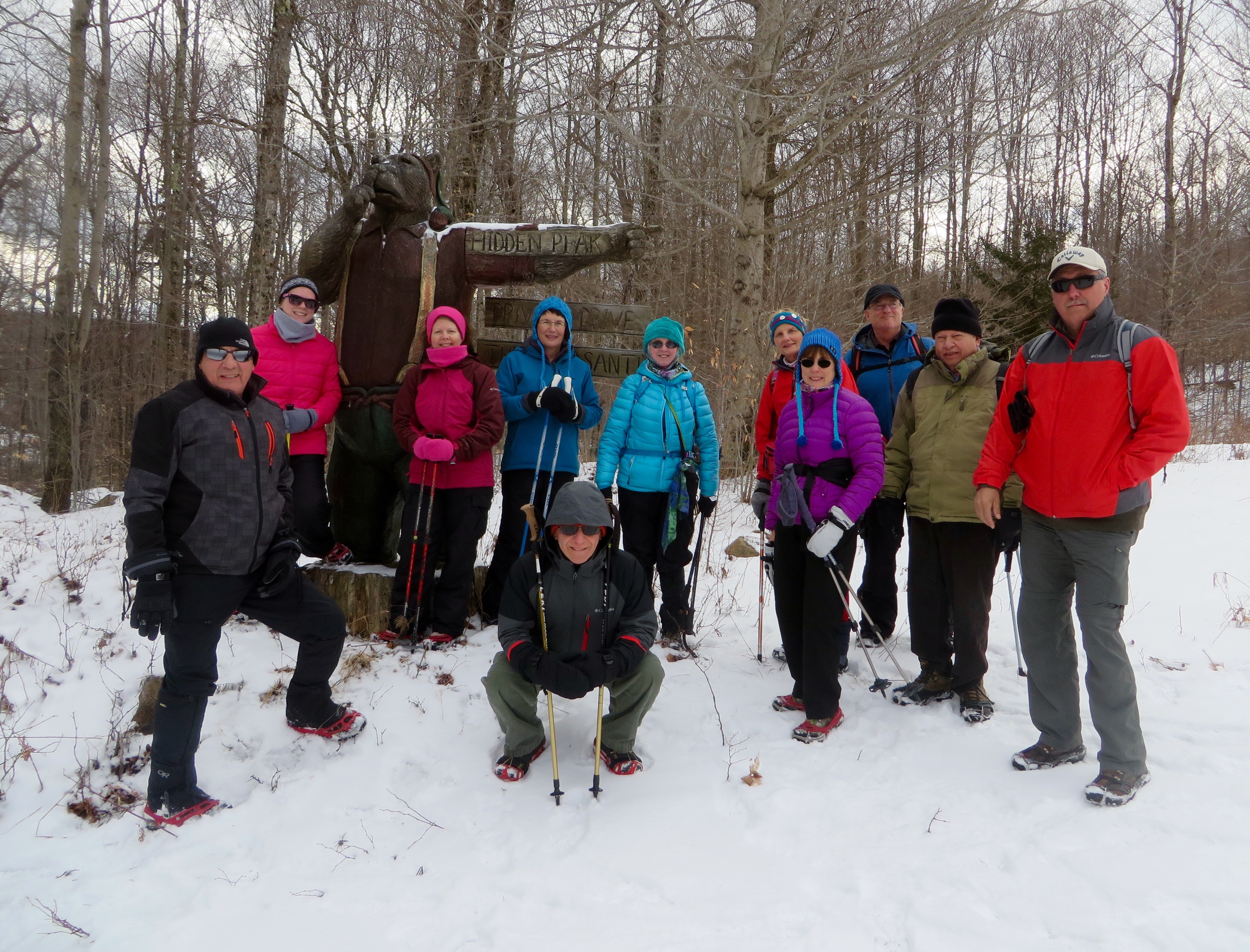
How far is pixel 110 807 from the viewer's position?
10.3ft

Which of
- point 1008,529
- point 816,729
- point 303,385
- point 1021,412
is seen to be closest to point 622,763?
point 816,729

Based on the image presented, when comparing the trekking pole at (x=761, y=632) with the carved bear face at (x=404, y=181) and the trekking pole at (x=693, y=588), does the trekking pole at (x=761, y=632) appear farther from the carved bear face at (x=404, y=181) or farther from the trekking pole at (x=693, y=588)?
the carved bear face at (x=404, y=181)

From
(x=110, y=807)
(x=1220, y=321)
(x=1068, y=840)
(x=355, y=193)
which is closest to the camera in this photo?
(x=1068, y=840)

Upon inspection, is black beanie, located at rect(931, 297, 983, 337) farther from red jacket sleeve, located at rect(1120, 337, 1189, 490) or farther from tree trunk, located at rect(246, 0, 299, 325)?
tree trunk, located at rect(246, 0, 299, 325)

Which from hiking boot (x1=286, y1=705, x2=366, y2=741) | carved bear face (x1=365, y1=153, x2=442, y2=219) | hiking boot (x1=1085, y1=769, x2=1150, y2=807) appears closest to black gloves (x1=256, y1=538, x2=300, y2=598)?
hiking boot (x1=286, y1=705, x2=366, y2=741)

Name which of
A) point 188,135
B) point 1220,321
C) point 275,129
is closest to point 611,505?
point 275,129

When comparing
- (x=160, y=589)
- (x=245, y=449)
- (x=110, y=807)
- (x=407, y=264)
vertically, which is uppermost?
(x=407, y=264)

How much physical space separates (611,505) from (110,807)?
2546 mm

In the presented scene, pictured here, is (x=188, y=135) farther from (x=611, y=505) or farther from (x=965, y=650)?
(x=965, y=650)

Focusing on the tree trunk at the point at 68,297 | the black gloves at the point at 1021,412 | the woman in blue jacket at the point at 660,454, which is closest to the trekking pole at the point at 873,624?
the woman in blue jacket at the point at 660,454

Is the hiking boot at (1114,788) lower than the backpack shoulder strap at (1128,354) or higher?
lower

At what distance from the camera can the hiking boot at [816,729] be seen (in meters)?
3.57

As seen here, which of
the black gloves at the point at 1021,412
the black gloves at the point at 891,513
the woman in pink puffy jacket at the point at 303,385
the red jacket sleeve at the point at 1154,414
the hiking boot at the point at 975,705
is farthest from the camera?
the woman in pink puffy jacket at the point at 303,385

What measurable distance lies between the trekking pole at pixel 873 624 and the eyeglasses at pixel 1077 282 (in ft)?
5.04
